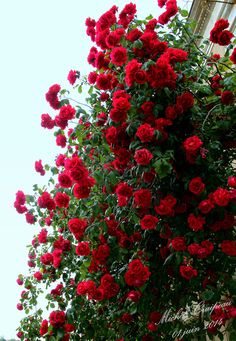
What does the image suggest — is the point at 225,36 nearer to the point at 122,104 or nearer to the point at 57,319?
the point at 122,104

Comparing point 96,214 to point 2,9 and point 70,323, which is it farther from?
point 2,9

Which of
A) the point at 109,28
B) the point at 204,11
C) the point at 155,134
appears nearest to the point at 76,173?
the point at 155,134

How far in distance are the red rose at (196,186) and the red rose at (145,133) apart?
32cm

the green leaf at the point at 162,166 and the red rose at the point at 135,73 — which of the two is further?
the red rose at the point at 135,73

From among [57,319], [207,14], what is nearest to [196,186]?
[57,319]

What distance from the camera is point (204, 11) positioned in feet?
13.3

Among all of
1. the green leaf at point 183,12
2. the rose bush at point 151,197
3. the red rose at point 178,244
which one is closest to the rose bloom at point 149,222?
the rose bush at point 151,197

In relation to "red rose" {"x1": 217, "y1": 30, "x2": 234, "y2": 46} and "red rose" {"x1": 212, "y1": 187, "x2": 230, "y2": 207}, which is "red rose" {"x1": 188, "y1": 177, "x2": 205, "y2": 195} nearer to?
"red rose" {"x1": 212, "y1": 187, "x2": 230, "y2": 207}

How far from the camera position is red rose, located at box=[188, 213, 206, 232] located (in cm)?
166

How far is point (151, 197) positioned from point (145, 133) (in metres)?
0.38

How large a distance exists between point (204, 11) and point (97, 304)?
3665 mm

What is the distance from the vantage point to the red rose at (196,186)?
1.66 meters

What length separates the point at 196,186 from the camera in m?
1.66

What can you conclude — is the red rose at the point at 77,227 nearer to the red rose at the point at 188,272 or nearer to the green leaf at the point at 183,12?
the red rose at the point at 188,272
